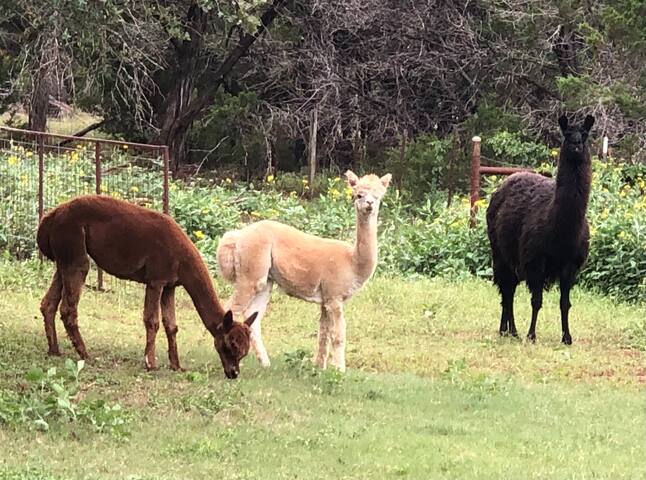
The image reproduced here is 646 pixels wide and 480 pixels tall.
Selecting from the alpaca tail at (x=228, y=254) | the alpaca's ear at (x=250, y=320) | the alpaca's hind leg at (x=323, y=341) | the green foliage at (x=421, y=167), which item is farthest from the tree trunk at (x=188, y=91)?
the alpaca's ear at (x=250, y=320)

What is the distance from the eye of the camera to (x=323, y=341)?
883 centimetres

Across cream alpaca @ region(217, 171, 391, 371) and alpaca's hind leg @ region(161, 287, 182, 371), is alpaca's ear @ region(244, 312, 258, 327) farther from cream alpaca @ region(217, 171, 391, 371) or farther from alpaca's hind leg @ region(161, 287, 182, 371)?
alpaca's hind leg @ region(161, 287, 182, 371)

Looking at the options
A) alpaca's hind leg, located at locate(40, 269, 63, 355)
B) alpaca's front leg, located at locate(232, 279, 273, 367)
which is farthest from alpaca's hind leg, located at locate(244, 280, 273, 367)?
alpaca's hind leg, located at locate(40, 269, 63, 355)

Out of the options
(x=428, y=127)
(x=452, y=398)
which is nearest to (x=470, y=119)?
(x=428, y=127)

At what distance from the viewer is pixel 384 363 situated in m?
9.61

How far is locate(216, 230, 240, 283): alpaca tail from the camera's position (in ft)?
29.0

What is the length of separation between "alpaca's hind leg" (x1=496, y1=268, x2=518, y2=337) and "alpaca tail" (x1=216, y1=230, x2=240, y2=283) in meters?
3.78

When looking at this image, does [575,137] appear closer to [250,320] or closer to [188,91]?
[250,320]

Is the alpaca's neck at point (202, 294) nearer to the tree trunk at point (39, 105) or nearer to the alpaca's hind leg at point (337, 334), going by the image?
the alpaca's hind leg at point (337, 334)

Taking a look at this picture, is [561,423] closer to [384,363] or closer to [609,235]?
[384,363]

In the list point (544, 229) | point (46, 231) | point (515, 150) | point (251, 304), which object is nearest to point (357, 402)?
point (251, 304)

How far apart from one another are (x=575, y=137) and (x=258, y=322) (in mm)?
4099

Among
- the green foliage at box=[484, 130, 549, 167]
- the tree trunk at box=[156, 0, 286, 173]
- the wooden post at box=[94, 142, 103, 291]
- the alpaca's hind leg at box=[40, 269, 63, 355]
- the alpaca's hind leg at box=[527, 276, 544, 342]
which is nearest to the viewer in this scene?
the alpaca's hind leg at box=[40, 269, 63, 355]

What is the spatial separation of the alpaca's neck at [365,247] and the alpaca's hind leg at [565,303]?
10.1 feet
